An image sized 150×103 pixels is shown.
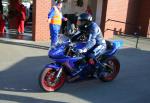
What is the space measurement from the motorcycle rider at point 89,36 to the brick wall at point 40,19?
16.7ft

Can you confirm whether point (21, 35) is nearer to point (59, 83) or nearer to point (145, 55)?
point (145, 55)

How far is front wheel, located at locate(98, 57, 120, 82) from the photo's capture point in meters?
8.20

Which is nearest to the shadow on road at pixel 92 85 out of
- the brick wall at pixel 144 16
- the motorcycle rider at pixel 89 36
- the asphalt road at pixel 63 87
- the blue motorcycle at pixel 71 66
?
the asphalt road at pixel 63 87

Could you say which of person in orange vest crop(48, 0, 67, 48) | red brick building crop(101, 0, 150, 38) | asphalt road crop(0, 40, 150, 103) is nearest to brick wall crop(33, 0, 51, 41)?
asphalt road crop(0, 40, 150, 103)

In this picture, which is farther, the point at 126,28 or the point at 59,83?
the point at 126,28

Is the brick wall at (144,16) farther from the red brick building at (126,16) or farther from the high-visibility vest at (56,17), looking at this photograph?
the high-visibility vest at (56,17)

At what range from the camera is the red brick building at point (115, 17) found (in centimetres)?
1276

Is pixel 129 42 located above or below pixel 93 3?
below

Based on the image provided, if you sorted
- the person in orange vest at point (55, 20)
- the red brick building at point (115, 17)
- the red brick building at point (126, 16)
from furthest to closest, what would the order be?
Result: the red brick building at point (126, 16)
the red brick building at point (115, 17)
the person in orange vest at point (55, 20)

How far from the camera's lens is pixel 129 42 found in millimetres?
15750

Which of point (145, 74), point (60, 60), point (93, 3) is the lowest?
point (145, 74)

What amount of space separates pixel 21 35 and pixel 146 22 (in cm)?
783

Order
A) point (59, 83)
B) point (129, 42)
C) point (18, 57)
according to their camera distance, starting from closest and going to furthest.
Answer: point (59, 83) < point (18, 57) < point (129, 42)

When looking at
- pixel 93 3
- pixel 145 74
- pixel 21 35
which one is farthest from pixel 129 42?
pixel 145 74
